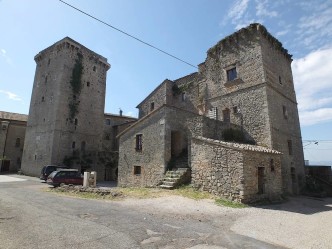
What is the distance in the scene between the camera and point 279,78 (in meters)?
20.5

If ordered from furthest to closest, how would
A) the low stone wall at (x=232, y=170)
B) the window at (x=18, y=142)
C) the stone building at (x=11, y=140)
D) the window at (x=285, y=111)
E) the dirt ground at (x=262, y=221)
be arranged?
the window at (x=18, y=142) → the stone building at (x=11, y=140) → the window at (x=285, y=111) → the low stone wall at (x=232, y=170) → the dirt ground at (x=262, y=221)

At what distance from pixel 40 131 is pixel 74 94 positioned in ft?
22.9

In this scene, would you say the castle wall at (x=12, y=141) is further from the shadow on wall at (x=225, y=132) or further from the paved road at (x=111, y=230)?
the shadow on wall at (x=225, y=132)

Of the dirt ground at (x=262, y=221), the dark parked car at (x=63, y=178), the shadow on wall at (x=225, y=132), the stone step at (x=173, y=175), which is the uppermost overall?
the shadow on wall at (x=225, y=132)

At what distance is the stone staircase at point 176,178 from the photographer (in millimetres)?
14641

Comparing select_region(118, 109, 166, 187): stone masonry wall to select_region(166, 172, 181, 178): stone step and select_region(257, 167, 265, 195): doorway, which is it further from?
select_region(257, 167, 265, 195): doorway

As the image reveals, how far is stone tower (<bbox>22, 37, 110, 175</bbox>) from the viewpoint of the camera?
29816 mm

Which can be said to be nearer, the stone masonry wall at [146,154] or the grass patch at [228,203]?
the grass patch at [228,203]

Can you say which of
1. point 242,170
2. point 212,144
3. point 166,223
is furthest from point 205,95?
point 166,223

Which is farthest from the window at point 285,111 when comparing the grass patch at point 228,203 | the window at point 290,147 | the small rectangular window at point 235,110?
the grass patch at point 228,203

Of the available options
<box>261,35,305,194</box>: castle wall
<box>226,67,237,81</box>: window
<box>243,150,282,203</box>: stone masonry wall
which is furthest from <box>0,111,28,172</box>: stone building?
<box>261,35,305,194</box>: castle wall

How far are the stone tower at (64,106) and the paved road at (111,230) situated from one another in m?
22.2

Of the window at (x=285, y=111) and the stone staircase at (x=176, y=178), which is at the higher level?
the window at (x=285, y=111)

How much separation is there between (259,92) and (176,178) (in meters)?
9.90
